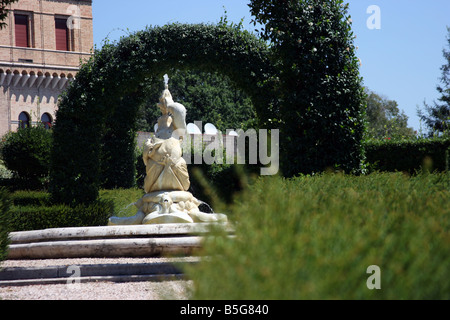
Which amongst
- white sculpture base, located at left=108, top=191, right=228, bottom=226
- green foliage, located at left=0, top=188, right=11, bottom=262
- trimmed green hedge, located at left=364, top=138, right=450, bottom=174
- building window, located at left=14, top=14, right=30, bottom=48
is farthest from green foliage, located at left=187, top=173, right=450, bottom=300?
building window, located at left=14, top=14, right=30, bottom=48

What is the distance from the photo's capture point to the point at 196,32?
14492 millimetres

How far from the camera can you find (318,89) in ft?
32.3

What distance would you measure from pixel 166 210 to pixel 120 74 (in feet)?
19.1

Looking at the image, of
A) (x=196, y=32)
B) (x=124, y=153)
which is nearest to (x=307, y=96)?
(x=196, y=32)

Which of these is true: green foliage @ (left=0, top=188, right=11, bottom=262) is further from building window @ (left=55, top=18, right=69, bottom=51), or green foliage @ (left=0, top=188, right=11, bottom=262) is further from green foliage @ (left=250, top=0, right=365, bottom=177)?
building window @ (left=55, top=18, right=69, bottom=51)

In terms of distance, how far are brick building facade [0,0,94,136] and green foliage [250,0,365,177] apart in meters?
31.3

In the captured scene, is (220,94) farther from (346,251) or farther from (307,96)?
(346,251)

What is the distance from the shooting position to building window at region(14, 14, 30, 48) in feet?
131

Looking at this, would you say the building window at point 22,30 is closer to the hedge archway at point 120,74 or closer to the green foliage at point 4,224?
the hedge archway at point 120,74

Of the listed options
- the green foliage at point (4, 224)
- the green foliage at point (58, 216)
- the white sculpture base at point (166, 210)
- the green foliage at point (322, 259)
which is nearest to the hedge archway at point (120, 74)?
the green foliage at point (58, 216)
